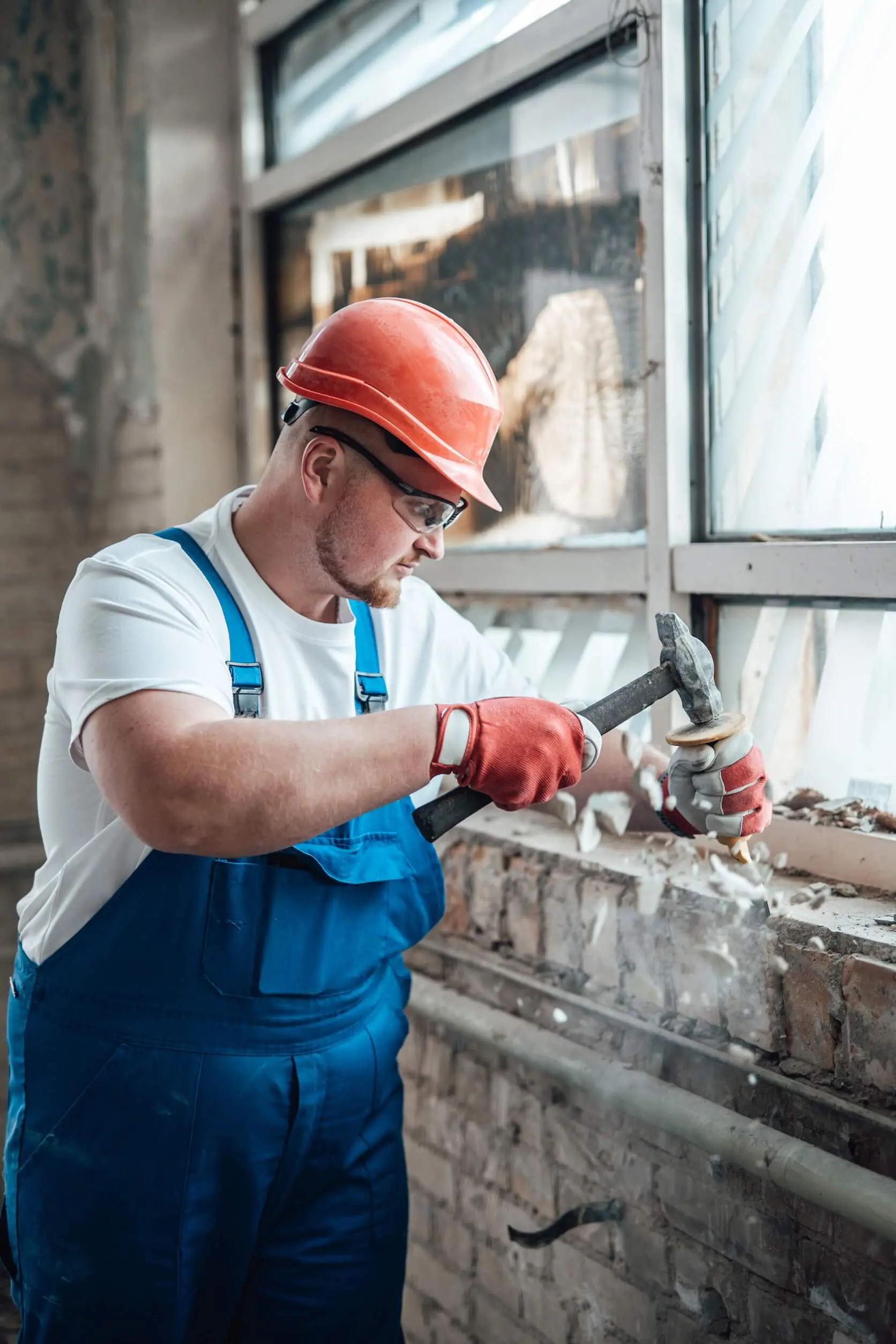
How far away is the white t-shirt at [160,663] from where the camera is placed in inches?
56.7

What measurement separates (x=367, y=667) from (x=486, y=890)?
0.67 metres

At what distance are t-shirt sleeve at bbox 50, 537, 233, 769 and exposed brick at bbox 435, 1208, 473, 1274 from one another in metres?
1.44

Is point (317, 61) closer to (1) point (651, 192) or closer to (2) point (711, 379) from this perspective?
(1) point (651, 192)

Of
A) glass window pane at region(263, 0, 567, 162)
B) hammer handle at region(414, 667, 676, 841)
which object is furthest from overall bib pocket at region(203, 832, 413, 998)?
glass window pane at region(263, 0, 567, 162)

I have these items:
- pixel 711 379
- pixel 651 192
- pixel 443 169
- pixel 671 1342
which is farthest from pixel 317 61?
pixel 671 1342

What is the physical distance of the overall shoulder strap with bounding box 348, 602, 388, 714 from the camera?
1.76 m

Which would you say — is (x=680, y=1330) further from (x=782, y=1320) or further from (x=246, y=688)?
(x=246, y=688)

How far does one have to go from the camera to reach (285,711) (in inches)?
67.0

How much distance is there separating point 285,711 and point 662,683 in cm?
57

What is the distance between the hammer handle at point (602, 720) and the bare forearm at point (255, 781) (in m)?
0.18

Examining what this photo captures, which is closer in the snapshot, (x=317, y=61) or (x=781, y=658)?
(x=781, y=658)

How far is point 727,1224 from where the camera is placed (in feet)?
5.83

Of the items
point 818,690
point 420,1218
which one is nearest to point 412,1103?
point 420,1218

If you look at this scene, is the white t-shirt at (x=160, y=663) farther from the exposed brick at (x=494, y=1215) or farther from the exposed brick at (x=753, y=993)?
the exposed brick at (x=494, y=1215)
